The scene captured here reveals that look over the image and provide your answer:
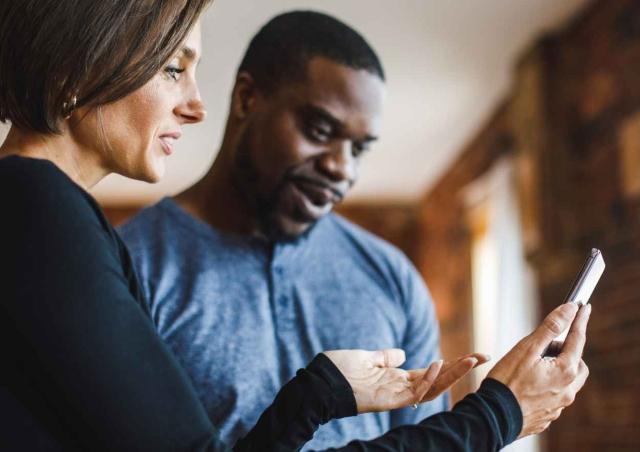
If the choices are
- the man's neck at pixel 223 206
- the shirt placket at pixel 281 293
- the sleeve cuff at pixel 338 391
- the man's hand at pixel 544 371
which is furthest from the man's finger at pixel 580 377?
the man's neck at pixel 223 206

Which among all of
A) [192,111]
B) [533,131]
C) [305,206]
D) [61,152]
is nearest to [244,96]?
[305,206]

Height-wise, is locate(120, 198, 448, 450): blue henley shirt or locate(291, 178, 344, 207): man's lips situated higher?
locate(291, 178, 344, 207): man's lips

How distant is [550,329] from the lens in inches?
36.9

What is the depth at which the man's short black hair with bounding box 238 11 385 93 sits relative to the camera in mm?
1419

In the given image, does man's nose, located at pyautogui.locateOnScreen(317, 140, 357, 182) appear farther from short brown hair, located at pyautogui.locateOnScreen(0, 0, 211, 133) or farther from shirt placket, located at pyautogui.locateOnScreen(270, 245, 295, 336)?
short brown hair, located at pyautogui.locateOnScreen(0, 0, 211, 133)

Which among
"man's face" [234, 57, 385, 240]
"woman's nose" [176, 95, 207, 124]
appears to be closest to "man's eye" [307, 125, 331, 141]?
"man's face" [234, 57, 385, 240]

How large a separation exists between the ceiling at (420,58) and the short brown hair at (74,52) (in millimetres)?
2697

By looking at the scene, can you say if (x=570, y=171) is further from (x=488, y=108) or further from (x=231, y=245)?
(x=231, y=245)

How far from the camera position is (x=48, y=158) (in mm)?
862

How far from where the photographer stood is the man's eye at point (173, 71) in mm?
911

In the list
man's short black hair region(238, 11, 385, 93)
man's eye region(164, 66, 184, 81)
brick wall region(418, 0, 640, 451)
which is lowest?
brick wall region(418, 0, 640, 451)

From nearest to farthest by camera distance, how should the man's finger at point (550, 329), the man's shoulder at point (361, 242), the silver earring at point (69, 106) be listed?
the silver earring at point (69, 106), the man's finger at point (550, 329), the man's shoulder at point (361, 242)

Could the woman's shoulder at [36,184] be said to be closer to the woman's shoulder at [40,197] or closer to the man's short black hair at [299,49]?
the woman's shoulder at [40,197]

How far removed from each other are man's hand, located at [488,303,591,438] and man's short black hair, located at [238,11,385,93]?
0.63 metres
